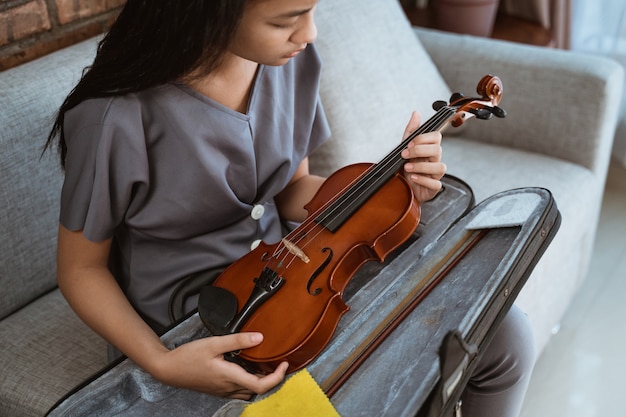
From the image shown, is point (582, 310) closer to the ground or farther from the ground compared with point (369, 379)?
closer to the ground

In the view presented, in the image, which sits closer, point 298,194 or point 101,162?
point 101,162

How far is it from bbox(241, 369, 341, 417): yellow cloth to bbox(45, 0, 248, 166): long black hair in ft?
1.24

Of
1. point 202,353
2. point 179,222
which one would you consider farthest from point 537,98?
point 202,353

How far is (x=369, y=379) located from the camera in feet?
2.52

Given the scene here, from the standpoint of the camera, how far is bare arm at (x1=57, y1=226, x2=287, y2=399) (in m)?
0.79

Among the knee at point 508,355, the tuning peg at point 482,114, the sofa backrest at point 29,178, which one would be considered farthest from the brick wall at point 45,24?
the knee at point 508,355

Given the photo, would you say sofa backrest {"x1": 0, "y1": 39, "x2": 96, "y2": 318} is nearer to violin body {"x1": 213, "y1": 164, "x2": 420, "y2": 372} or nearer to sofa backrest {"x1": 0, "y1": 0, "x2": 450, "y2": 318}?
sofa backrest {"x1": 0, "y1": 0, "x2": 450, "y2": 318}

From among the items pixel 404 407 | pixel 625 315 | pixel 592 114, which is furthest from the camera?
pixel 625 315

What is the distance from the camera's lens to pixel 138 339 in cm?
85

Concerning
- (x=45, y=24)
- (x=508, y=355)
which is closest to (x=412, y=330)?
(x=508, y=355)

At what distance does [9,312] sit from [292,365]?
0.56 metres

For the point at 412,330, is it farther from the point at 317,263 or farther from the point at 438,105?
the point at 438,105

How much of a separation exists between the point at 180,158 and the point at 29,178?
0.32 meters

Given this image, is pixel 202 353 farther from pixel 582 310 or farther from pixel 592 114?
pixel 582 310
